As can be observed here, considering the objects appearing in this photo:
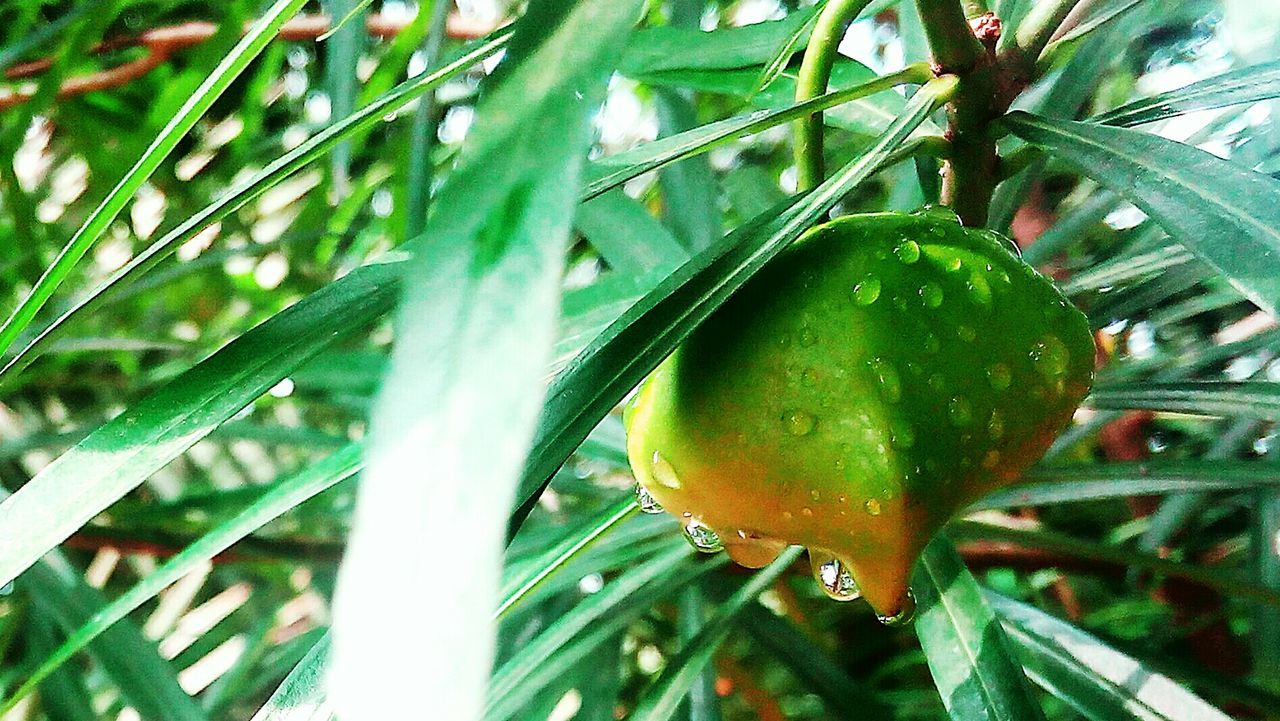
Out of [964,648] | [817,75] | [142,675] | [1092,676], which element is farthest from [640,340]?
[142,675]

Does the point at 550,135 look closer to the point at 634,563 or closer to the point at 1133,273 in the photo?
the point at 1133,273

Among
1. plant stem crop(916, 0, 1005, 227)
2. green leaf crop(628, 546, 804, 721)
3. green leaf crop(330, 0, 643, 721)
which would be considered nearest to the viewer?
green leaf crop(330, 0, 643, 721)

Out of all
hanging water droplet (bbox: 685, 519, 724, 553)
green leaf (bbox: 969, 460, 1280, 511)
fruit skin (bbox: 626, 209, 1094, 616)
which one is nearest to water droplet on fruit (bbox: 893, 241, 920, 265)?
fruit skin (bbox: 626, 209, 1094, 616)

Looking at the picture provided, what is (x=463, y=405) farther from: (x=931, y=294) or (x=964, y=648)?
(x=964, y=648)

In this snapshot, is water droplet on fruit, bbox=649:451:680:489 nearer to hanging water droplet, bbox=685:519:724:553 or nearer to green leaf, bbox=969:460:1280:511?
hanging water droplet, bbox=685:519:724:553

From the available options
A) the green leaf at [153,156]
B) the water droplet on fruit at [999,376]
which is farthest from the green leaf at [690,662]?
the green leaf at [153,156]
